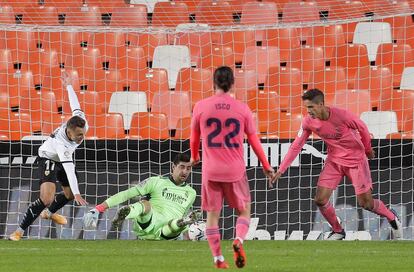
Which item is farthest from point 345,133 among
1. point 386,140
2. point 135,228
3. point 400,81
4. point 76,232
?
point 400,81

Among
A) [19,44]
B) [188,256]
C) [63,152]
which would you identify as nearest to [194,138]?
[188,256]

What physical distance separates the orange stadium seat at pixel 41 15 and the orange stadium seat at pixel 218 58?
2.54 m

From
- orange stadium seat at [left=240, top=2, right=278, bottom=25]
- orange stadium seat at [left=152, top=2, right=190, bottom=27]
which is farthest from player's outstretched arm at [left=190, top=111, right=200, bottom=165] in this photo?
orange stadium seat at [left=152, top=2, right=190, bottom=27]

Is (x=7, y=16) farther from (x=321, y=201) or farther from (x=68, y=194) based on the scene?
(x=321, y=201)

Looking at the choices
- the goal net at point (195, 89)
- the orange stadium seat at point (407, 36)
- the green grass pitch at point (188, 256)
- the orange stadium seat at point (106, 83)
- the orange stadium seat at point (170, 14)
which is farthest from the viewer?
the orange stadium seat at point (170, 14)

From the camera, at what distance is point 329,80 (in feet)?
55.6

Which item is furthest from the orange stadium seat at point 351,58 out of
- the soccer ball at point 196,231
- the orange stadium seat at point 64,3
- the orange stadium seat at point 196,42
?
the soccer ball at point 196,231

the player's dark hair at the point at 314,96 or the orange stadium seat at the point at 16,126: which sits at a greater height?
the player's dark hair at the point at 314,96

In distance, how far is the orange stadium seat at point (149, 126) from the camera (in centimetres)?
1584

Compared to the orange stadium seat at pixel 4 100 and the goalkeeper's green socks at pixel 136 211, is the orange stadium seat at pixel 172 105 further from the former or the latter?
the goalkeeper's green socks at pixel 136 211

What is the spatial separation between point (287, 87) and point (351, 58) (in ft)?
4.56

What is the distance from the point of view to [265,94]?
53.8ft

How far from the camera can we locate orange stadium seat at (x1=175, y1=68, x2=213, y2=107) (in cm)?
1692

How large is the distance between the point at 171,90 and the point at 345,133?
17.6 ft
